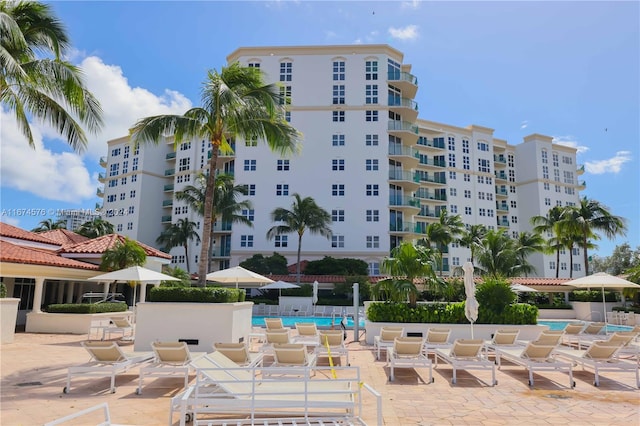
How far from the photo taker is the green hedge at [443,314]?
46.4 ft

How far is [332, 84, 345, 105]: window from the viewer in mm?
43219

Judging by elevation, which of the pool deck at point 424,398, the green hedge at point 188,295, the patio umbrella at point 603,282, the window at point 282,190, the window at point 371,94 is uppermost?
the window at point 371,94

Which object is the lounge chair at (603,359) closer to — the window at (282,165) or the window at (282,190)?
the window at (282,190)

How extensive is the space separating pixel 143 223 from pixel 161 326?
44988 mm

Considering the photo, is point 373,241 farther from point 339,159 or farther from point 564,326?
point 564,326

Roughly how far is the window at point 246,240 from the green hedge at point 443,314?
92.2 feet

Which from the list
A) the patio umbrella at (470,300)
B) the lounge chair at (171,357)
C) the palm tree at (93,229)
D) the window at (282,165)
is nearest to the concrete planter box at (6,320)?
the lounge chair at (171,357)

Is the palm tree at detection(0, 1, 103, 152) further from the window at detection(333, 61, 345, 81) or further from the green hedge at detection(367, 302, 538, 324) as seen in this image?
the window at detection(333, 61, 345, 81)

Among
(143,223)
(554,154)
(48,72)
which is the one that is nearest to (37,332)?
(48,72)

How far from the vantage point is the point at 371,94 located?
42906 mm

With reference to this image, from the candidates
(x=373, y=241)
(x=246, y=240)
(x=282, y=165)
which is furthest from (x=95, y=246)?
(x=373, y=241)

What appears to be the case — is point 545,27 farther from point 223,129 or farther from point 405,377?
point 405,377

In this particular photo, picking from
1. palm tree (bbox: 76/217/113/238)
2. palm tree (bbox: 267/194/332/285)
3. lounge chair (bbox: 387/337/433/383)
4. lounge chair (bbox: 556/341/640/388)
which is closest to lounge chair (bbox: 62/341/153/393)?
lounge chair (bbox: 387/337/433/383)

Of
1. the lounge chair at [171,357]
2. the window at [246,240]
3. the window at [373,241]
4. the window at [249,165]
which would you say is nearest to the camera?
the lounge chair at [171,357]
